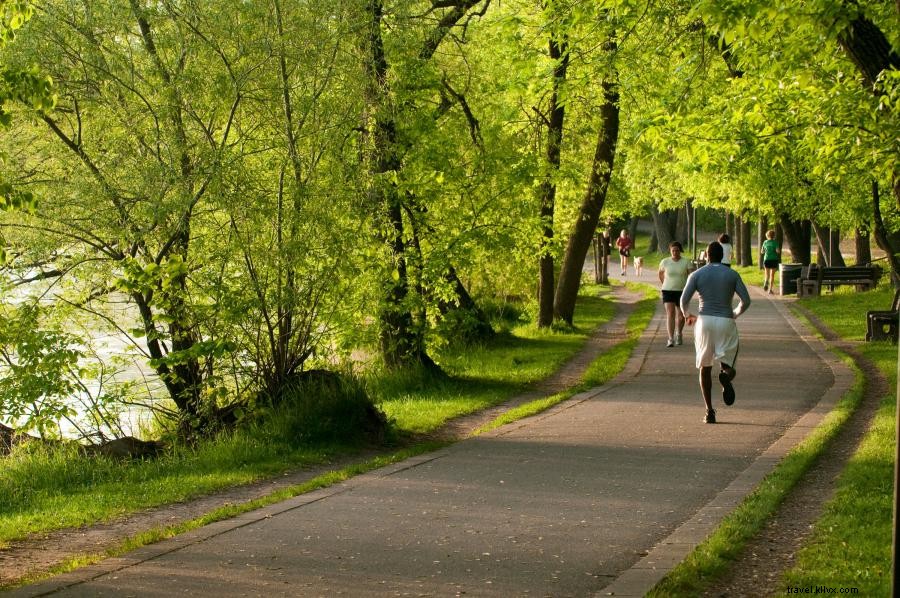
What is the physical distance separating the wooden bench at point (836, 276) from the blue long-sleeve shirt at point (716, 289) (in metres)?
20.6

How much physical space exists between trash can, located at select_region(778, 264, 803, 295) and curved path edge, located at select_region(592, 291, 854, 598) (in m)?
18.7

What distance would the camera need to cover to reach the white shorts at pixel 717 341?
43.7 feet

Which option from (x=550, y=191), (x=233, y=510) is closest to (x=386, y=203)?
(x=233, y=510)

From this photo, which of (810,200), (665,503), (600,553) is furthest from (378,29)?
(810,200)

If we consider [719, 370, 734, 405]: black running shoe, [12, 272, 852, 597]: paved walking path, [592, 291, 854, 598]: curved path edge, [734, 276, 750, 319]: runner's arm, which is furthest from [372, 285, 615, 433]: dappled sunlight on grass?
[734, 276, 750, 319]: runner's arm

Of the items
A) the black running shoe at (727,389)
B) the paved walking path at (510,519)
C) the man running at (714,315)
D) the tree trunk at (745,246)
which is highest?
the tree trunk at (745,246)

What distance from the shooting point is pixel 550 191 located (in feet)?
78.3

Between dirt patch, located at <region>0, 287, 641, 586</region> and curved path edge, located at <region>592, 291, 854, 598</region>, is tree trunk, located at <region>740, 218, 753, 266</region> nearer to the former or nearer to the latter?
curved path edge, located at <region>592, 291, 854, 598</region>

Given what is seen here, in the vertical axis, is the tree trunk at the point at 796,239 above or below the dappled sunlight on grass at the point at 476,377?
above

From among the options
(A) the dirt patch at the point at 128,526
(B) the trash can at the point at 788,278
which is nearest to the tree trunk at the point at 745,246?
(B) the trash can at the point at 788,278

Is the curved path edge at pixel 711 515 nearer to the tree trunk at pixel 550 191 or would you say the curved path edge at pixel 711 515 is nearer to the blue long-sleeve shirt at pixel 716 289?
the blue long-sleeve shirt at pixel 716 289

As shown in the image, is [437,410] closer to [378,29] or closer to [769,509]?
[378,29]

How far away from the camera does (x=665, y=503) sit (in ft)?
30.0

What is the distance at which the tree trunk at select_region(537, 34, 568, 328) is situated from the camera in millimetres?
22156
